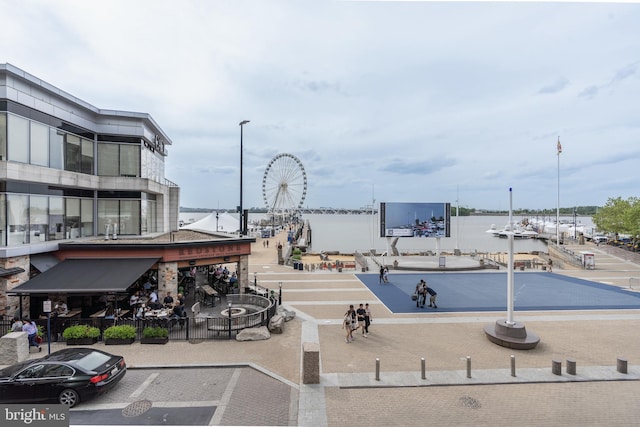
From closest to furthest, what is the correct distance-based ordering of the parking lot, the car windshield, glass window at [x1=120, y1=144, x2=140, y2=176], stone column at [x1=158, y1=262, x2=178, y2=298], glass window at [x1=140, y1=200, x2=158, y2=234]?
the parking lot
the car windshield
stone column at [x1=158, y1=262, x2=178, y2=298]
glass window at [x1=120, y1=144, x2=140, y2=176]
glass window at [x1=140, y1=200, x2=158, y2=234]

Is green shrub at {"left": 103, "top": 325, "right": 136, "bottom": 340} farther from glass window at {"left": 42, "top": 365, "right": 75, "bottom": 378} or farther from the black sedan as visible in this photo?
glass window at {"left": 42, "top": 365, "right": 75, "bottom": 378}

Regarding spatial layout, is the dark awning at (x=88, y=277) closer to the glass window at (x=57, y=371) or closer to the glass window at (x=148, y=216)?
the glass window at (x=57, y=371)

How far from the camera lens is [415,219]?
38719mm

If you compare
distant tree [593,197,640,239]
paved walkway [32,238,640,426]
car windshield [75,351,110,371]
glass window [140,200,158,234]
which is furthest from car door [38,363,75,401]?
distant tree [593,197,640,239]

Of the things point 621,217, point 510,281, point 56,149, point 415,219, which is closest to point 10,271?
point 56,149

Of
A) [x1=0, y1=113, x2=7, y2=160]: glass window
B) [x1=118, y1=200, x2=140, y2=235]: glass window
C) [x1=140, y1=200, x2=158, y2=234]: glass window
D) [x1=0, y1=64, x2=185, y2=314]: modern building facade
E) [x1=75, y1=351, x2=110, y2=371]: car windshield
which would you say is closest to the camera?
[x1=75, y1=351, x2=110, y2=371]: car windshield

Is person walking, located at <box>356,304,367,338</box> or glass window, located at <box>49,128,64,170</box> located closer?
person walking, located at <box>356,304,367,338</box>

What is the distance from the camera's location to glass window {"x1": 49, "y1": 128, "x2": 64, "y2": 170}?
17516mm

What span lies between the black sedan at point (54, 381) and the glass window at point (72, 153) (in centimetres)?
1329

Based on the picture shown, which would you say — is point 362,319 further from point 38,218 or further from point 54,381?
point 38,218

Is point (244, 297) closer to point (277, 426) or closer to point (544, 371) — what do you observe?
point (277, 426)

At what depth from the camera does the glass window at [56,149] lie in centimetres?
1752

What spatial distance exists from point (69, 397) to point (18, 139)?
12808mm

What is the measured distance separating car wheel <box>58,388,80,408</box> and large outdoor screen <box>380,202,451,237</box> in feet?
107
